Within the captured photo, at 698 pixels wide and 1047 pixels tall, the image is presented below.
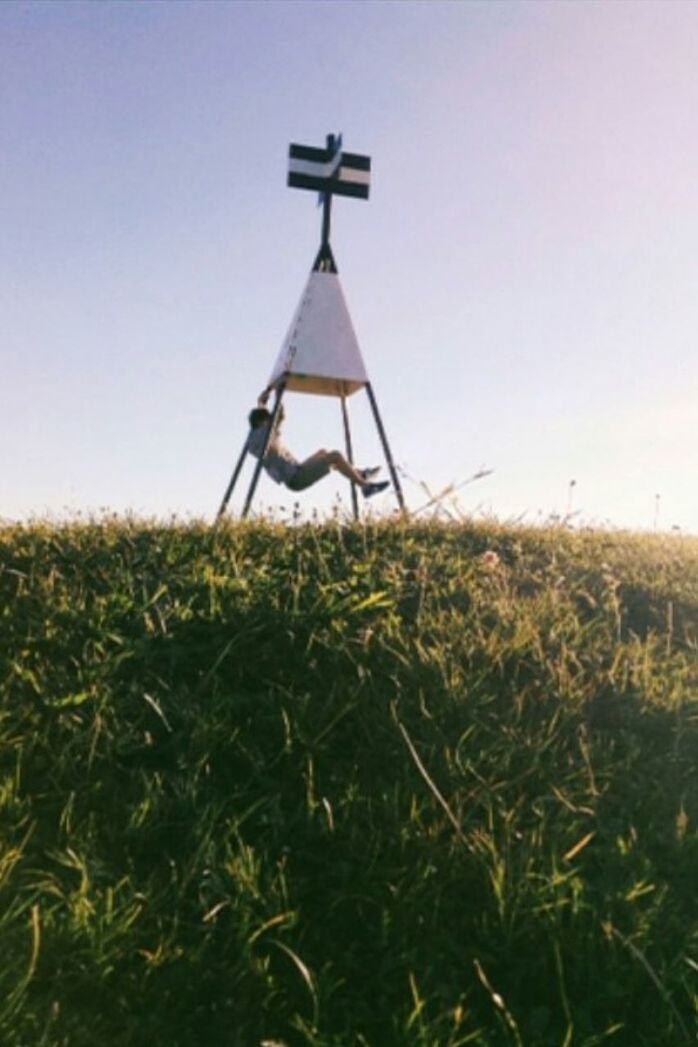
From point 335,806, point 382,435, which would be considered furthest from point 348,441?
point 335,806

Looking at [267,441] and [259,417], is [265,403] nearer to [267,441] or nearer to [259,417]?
[259,417]

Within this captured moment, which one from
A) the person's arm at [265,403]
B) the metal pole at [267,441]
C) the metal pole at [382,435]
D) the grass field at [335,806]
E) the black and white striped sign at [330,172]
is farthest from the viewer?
the black and white striped sign at [330,172]

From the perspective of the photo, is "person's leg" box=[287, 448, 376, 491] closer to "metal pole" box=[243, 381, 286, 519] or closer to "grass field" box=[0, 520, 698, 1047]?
"metal pole" box=[243, 381, 286, 519]

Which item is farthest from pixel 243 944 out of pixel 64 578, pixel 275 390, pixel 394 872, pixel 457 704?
pixel 275 390

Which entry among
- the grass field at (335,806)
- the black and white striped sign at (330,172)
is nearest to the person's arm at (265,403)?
the black and white striped sign at (330,172)

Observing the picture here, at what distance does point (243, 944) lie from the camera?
10.9 feet

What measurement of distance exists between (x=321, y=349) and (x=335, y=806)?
25.0 ft

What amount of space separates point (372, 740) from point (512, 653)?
3.56ft

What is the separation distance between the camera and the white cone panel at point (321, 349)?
36.0 feet

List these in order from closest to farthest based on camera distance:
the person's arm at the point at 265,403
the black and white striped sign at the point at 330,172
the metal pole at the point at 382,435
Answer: the metal pole at the point at 382,435 < the person's arm at the point at 265,403 < the black and white striped sign at the point at 330,172

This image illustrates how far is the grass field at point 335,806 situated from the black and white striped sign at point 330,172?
690 cm

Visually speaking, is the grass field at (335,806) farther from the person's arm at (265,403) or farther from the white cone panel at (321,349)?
the white cone panel at (321,349)

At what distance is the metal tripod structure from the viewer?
10.9 m

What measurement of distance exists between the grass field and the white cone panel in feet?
16.2
